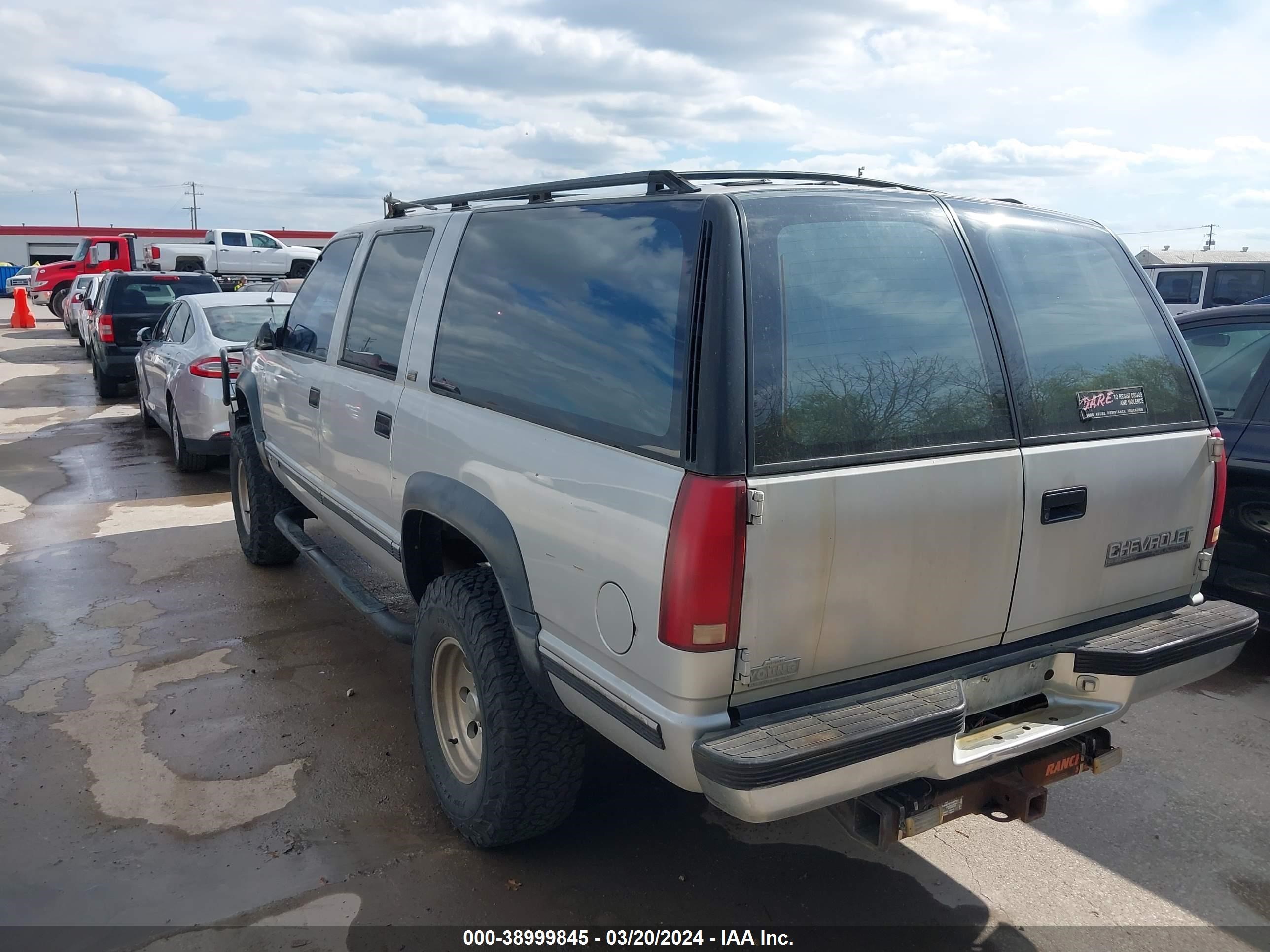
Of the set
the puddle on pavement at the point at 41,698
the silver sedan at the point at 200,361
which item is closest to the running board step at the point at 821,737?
the puddle on pavement at the point at 41,698

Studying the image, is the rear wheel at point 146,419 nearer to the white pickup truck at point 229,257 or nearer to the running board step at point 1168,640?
the running board step at point 1168,640

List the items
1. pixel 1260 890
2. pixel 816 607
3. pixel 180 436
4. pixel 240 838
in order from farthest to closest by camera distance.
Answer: pixel 180 436 < pixel 240 838 < pixel 1260 890 < pixel 816 607

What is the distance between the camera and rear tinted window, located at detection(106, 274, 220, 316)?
13.8 m

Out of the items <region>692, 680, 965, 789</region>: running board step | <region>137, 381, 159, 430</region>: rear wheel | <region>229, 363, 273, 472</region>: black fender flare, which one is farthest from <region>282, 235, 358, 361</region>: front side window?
<region>137, 381, 159, 430</region>: rear wheel

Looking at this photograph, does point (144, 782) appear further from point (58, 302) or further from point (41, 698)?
point (58, 302)

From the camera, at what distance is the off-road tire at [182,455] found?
9133 millimetres

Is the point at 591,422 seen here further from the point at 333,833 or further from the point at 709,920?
the point at 333,833

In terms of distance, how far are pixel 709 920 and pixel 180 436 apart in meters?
7.73

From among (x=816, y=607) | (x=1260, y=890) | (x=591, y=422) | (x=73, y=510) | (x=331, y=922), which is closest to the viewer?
(x=816, y=607)

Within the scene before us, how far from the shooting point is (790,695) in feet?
8.13

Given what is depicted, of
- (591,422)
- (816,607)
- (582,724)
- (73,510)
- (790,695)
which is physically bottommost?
(73,510)

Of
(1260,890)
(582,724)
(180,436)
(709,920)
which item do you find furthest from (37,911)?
(180,436)

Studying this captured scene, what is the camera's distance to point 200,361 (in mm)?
8422

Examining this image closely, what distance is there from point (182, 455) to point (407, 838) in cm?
692
